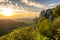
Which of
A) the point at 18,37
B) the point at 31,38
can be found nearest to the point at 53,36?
the point at 31,38

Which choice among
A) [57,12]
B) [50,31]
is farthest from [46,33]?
[57,12]

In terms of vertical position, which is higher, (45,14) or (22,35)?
(22,35)

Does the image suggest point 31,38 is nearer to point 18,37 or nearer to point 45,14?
point 18,37

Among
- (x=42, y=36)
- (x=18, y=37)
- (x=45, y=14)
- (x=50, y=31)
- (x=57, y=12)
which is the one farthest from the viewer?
(x=45, y=14)

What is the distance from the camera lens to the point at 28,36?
4784 centimetres

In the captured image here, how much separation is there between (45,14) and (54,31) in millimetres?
106137

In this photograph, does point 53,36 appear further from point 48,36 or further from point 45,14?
point 45,14

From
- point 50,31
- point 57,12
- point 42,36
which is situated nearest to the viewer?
point 42,36

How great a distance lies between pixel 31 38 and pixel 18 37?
344 centimetres

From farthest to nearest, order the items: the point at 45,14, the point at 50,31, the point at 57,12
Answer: the point at 45,14 → the point at 57,12 → the point at 50,31

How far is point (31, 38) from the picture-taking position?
1900 inches

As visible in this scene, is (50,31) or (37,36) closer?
(37,36)

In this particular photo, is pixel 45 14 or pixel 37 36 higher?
pixel 37 36

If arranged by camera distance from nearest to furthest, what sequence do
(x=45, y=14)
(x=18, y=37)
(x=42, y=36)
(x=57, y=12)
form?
(x=18, y=37) < (x=42, y=36) < (x=57, y=12) < (x=45, y=14)
